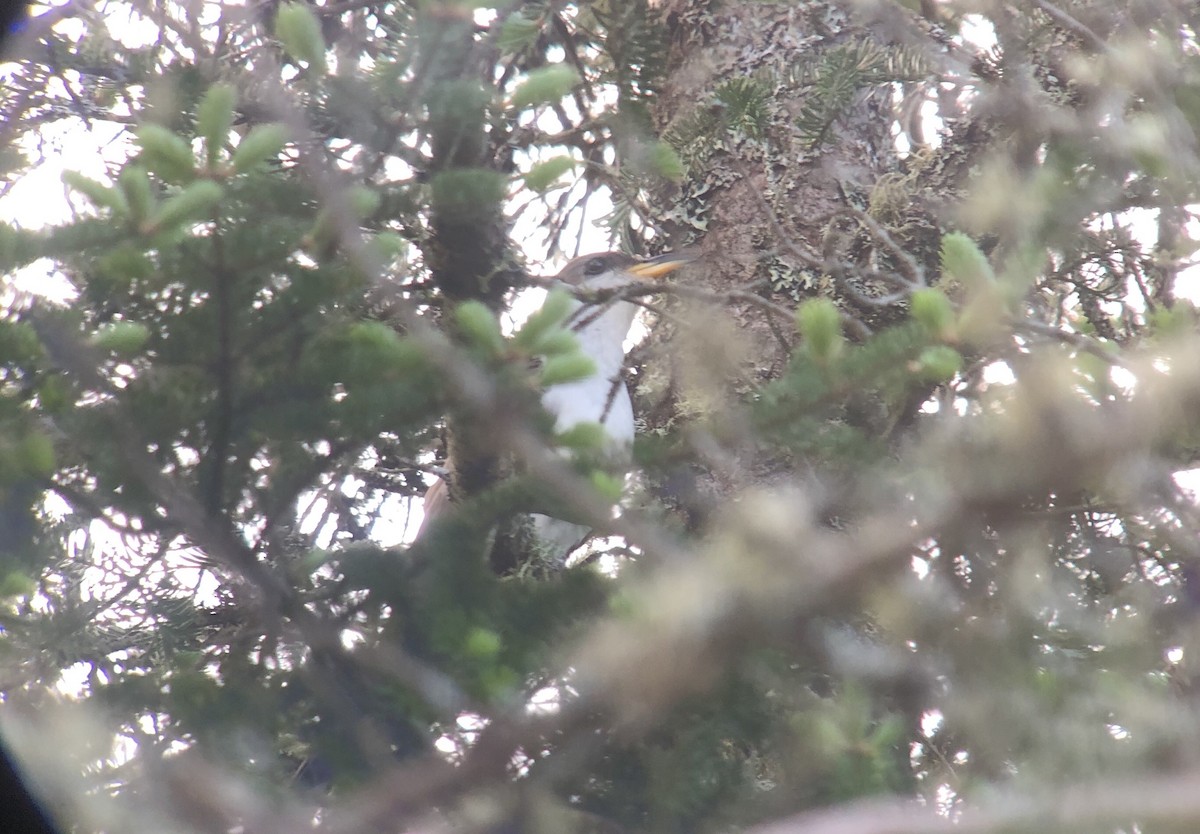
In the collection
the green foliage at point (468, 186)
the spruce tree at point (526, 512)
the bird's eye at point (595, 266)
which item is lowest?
the spruce tree at point (526, 512)

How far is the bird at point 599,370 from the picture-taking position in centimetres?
335

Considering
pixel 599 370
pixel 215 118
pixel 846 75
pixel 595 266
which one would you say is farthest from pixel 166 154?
pixel 595 266


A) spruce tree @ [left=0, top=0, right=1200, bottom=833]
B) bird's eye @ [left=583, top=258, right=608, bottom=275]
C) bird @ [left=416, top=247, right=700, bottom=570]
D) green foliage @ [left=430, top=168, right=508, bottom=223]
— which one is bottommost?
spruce tree @ [left=0, top=0, right=1200, bottom=833]

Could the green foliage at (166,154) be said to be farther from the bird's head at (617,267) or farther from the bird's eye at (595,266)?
the bird's eye at (595,266)

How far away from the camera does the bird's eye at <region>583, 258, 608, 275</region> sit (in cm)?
553

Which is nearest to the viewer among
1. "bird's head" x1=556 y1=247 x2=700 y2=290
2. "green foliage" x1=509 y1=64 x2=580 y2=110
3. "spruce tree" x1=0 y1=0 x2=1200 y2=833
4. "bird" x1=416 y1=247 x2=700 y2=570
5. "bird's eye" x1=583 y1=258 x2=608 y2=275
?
"spruce tree" x1=0 y1=0 x2=1200 y2=833

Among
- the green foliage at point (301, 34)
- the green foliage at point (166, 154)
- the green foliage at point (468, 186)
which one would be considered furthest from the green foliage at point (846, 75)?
the green foliage at point (166, 154)

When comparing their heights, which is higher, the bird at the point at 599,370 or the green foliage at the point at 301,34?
the bird at the point at 599,370

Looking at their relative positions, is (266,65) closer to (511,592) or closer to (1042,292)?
(511,592)

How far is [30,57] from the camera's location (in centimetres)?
330

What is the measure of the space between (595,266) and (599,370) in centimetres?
122

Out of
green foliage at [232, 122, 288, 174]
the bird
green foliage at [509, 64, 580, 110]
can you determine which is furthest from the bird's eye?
green foliage at [232, 122, 288, 174]

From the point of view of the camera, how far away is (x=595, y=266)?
219 inches

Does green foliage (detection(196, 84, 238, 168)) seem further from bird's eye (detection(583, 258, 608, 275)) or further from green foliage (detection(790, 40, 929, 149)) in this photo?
bird's eye (detection(583, 258, 608, 275))
